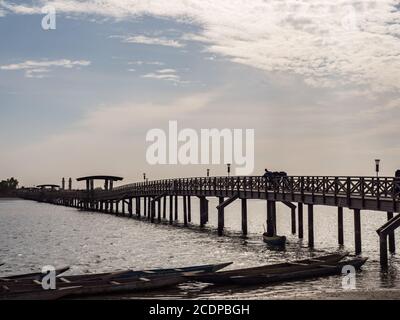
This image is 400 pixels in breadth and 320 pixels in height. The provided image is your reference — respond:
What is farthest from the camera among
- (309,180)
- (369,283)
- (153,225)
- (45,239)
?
(153,225)

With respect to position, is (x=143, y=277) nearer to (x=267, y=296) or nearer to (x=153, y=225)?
(x=267, y=296)

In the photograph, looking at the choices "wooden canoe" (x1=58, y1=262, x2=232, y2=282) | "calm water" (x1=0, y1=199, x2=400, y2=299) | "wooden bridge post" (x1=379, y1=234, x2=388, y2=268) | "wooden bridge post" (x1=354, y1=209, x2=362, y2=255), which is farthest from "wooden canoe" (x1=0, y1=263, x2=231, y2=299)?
"wooden bridge post" (x1=354, y1=209, x2=362, y2=255)

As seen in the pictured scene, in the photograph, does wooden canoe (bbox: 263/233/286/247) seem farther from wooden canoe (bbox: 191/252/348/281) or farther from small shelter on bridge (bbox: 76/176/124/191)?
small shelter on bridge (bbox: 76/176/124/191)

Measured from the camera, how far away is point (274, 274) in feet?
75.0

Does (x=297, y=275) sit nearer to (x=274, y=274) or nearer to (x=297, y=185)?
(x=274, y=274)

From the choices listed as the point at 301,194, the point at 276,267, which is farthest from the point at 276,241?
the point at 276,267

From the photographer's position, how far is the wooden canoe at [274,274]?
22.0m

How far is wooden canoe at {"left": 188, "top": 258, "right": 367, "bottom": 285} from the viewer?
22.0 m

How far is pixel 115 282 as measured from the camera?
67.3 feet

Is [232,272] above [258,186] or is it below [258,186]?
below

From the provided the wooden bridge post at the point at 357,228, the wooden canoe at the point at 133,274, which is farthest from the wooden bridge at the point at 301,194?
the wooden canoe at the point at 133,274

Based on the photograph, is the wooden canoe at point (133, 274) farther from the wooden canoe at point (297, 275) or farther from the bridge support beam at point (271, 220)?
the bridge support beam at point (271, 220)
